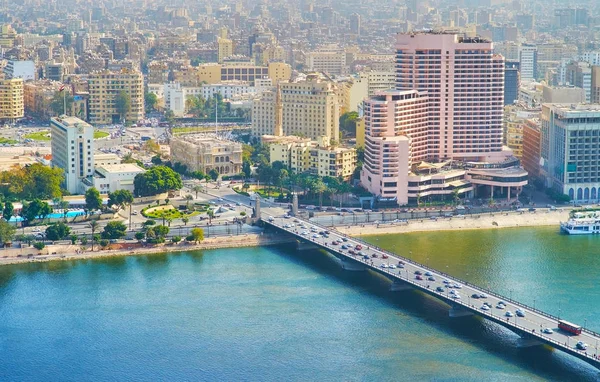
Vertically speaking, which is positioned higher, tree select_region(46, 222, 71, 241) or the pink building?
the pink building

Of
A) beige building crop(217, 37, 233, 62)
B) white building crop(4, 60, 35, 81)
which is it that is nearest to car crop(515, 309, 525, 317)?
white building crop(4, 60, 35, 81)

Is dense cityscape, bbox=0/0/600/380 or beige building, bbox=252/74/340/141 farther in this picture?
beige building, bbox=252/74/340/141

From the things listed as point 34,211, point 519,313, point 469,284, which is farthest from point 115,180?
point 519,313

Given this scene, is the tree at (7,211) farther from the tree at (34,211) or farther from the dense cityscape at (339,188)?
the tree at (34,211)

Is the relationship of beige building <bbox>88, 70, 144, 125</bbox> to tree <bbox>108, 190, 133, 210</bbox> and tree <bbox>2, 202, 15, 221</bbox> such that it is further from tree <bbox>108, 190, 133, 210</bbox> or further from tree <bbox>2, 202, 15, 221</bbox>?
tree <bbox>2, 202, 15, 221</bbox>

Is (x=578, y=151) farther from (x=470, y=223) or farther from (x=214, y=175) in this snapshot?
(x=214, y=175)

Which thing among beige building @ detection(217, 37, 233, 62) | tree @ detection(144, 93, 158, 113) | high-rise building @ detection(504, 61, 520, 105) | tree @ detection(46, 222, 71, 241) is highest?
beige building @ detection(217, 37, 233, 62)

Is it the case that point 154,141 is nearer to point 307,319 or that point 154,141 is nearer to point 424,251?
point 424,251
